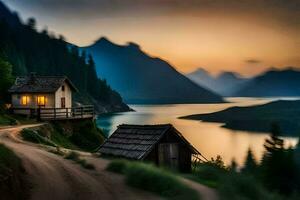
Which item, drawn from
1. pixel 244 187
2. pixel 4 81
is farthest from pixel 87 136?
pixel 244 187

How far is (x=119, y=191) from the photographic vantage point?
21141mm

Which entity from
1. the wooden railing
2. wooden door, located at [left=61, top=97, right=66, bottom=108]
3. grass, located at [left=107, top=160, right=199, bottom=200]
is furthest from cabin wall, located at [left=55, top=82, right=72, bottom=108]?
grass, located at [left=107, top=160, right=199, bottom=200]

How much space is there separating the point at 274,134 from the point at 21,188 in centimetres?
5733

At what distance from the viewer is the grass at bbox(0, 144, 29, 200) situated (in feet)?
58.3

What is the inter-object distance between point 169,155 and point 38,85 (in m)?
31.3

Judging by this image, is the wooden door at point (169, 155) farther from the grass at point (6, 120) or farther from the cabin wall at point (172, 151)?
the grass at point (6, 120)

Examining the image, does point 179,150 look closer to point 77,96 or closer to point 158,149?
point 158,149

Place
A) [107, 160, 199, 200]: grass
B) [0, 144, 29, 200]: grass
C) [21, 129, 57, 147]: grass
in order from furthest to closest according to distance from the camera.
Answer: [21, 129, 57, 147]: grass < [107, 160, 199, 200]: grass < [0, 144, 29, 200]: grass

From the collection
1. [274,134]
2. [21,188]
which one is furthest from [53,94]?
[21,188]

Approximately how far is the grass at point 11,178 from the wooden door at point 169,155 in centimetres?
1726

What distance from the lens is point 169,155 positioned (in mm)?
38594

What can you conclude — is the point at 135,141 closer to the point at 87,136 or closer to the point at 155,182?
the point at 155,182

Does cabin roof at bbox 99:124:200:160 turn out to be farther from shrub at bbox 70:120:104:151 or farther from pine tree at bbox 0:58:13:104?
pine tree at bbox 0:58:13:104

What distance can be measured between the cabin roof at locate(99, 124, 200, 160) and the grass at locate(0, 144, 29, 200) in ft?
47.6
